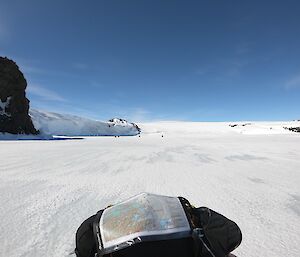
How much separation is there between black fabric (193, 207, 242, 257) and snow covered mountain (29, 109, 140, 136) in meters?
40.1

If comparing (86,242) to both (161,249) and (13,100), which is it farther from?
(13,100)

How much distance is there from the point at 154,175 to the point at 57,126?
41.5m

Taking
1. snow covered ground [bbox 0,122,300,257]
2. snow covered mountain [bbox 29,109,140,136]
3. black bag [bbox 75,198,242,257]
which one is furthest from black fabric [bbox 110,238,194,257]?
snow covered mountain [bbox 29,109,140,136]

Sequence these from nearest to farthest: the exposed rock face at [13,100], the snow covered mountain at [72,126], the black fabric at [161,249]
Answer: the black fabric at [161,249]
the exposed rock face at [13,100]
the snow covered mountain at [72,126]

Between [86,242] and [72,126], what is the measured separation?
45.1 metres

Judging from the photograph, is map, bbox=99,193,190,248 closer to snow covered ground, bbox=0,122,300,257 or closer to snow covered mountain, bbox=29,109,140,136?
snow covered ground, bbox=0,122,300,257

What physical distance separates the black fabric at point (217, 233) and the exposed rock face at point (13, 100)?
1037 inches

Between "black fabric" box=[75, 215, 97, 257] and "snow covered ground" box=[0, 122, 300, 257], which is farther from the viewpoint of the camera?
"snow covered ground" box=[0, 122, 300, 257]

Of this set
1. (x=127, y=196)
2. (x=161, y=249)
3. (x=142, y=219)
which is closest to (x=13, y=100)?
(x=127, y=196)

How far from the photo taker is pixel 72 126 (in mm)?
44062

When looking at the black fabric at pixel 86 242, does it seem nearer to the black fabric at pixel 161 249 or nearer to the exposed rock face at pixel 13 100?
the black fabric at pixel 161 249

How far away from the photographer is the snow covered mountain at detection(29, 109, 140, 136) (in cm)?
4039

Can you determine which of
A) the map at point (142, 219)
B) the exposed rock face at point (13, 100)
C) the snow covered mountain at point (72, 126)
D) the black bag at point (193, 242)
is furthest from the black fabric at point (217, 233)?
the snow covered mountain at point (72, 126)

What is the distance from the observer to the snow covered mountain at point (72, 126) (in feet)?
133
